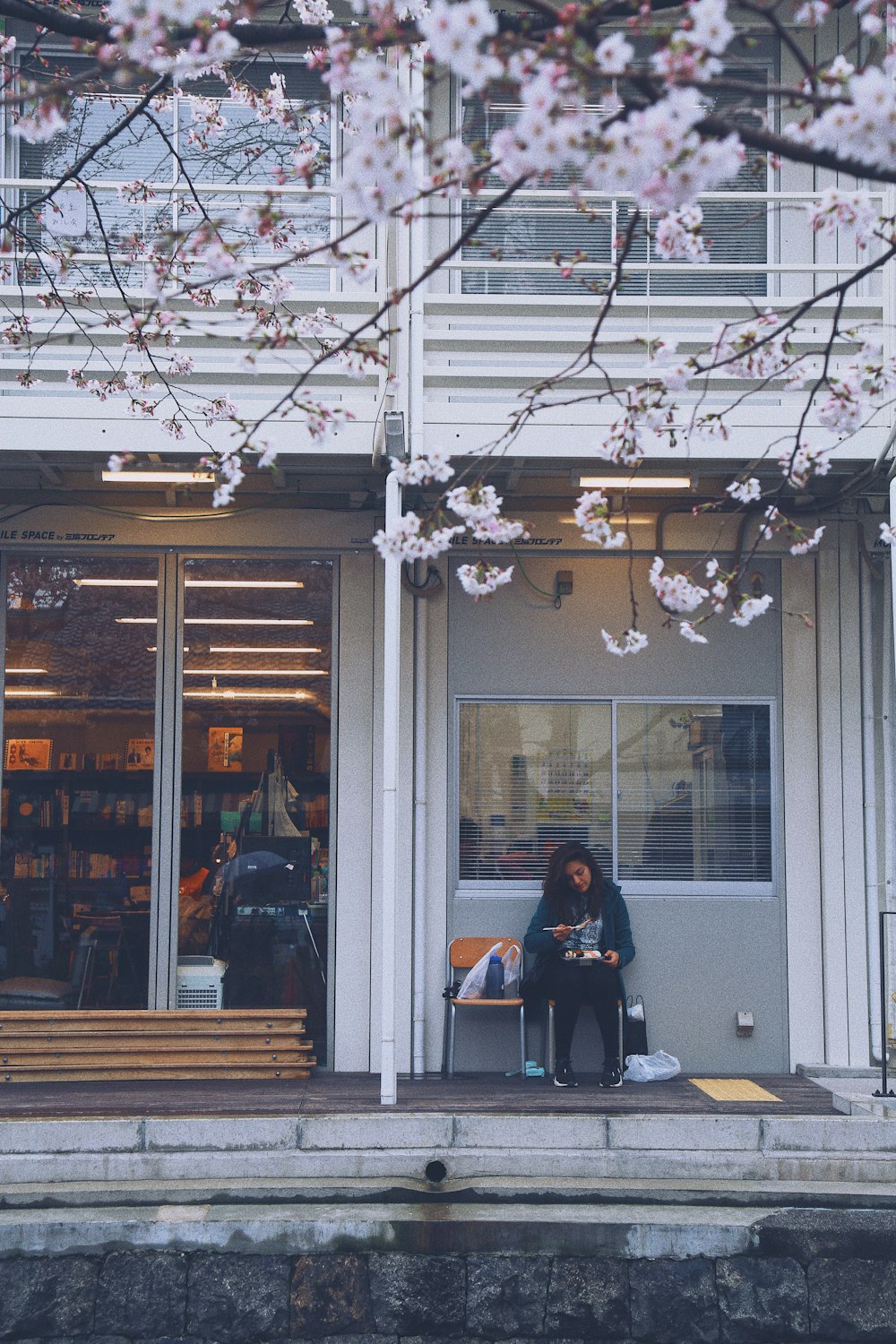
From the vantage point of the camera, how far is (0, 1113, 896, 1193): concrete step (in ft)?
21.5

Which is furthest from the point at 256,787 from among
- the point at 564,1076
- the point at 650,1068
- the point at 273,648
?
the point at 650,1068

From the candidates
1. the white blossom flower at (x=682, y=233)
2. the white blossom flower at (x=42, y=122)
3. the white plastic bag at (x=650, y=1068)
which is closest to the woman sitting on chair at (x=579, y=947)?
the white plastic bag at (x=650, y=1068)

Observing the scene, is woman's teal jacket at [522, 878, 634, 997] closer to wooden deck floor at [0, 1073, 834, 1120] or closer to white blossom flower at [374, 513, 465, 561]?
wooden deck floor at [0, 1073, 834, 1120]

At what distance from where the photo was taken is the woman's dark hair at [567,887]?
26.7 feet

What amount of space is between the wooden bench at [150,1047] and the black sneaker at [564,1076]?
Result: 4.63 ft

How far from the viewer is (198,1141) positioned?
21.7ft

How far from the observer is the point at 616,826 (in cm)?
860

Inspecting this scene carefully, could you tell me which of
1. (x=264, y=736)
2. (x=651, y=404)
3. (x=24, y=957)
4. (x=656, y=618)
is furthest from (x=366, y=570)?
(x=651, y=404)

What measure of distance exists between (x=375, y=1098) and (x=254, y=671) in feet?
8.99

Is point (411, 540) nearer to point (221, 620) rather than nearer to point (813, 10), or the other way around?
point (813, 10)

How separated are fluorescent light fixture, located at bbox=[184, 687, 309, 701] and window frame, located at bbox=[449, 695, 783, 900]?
1.00 meters

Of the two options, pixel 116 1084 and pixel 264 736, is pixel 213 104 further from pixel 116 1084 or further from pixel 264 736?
pixel 116 1084

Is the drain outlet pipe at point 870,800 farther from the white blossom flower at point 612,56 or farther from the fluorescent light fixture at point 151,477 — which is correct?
the white blossom flower at point 612,56

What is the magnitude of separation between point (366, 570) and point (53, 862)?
8.58 feet
